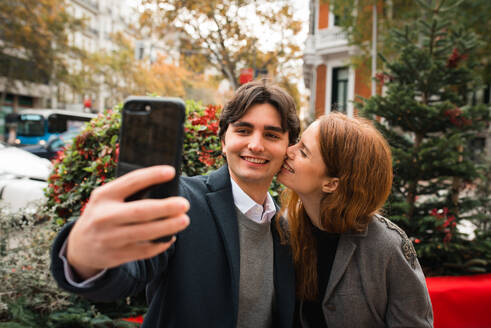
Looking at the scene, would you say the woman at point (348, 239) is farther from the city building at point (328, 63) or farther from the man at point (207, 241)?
the city building at point (328, 63)

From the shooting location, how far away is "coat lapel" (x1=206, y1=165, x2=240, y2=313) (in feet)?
5.49

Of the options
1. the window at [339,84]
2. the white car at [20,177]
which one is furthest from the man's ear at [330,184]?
the window at [339,84]

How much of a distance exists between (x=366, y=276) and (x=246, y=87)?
4.02ft

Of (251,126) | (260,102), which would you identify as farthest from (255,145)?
(260,102)

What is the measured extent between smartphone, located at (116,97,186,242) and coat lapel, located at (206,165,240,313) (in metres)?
0.85

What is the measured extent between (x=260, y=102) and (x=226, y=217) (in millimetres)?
694

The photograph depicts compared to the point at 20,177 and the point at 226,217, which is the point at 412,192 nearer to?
the point at 226,217

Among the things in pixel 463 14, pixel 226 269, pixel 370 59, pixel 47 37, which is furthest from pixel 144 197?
pixel 47 37

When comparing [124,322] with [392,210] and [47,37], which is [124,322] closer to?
[392,210]

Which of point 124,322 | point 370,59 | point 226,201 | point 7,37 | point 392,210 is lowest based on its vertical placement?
point 124,322

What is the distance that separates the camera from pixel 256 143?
196 centimetres

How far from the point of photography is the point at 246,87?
6.88 feet

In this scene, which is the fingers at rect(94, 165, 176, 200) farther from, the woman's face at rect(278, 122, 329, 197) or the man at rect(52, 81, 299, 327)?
the woman's face at rect(278, 122, 329, 197)

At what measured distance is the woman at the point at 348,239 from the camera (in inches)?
71.5
